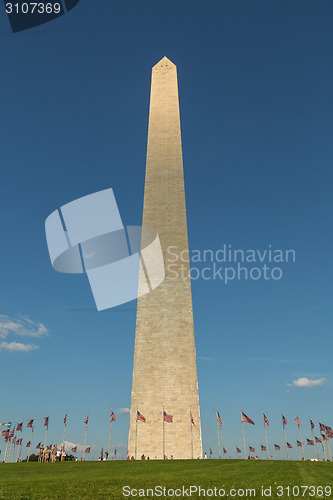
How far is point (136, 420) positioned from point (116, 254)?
16075 mm

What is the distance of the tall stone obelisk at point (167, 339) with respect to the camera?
106 feet

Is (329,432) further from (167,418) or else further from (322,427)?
(167,418)

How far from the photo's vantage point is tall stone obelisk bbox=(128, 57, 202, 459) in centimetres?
3241

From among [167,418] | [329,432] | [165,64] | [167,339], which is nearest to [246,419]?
[167,418]

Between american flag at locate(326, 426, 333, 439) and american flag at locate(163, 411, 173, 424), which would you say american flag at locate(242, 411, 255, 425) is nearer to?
american flag at locate(163, 411, 173, 424)

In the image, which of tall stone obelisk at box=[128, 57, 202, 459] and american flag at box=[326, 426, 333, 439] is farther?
american flag at box=[326, 426, 333, 439]

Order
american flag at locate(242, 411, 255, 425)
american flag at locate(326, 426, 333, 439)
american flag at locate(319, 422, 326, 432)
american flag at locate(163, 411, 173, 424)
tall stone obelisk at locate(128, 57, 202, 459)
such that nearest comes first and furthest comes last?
american flag at locate(163, 411, 173, 424), tall stone obelisk at locate(128, 57, 202, 459), american flag at locate(242, 411, 255, 425), american flag at locate(326, 426, 333, 439), american flag at locate(319, 422, 326, 432)

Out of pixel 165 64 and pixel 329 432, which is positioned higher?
pixel 165 64

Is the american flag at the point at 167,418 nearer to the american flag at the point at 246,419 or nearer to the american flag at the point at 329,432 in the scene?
the american flag at the point at 246,419

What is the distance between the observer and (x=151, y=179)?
42.4 meters

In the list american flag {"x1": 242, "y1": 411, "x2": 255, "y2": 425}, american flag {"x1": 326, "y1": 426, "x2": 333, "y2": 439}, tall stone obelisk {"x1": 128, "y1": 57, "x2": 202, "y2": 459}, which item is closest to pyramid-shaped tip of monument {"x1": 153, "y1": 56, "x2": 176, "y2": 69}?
tall stone obelisk {"x1": 128, "y1": 57, "x2": 202, "y2": 459}

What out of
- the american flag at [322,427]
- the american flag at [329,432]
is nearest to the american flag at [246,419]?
the american flag at [329,432]

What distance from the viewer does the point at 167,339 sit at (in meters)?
35.1

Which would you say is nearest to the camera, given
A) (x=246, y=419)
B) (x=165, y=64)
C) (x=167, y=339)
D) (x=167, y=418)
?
(x=167, y=418)
